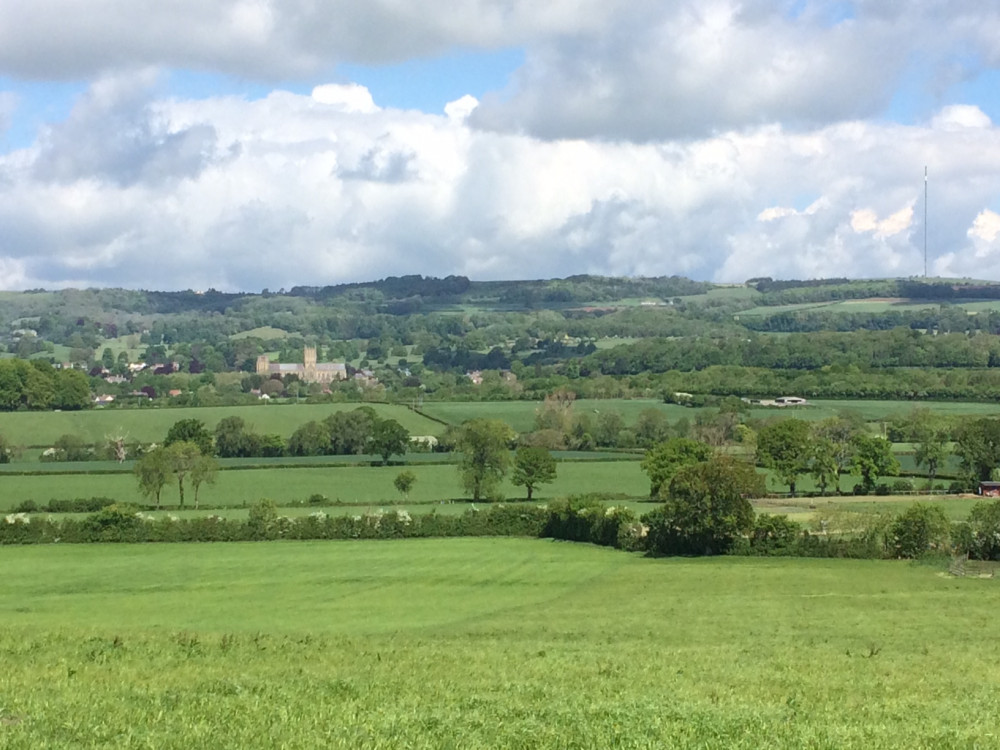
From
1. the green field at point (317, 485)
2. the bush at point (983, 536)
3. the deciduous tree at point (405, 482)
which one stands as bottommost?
the green field at point (317, 485)

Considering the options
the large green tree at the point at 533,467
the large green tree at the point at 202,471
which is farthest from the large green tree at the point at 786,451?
the large green tree at the point at 202,471

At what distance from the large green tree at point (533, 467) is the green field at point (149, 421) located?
4381 cm

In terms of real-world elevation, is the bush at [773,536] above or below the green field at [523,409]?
below

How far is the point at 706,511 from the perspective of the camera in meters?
70.0

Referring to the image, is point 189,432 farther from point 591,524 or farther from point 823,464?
point 823,464

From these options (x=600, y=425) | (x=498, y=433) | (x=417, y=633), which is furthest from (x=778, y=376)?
(x=417, y=633)

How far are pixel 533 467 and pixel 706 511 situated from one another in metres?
28.5

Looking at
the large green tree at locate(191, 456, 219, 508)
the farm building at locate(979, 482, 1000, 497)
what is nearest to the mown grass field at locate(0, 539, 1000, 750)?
the large green tree at locate(191, 456, 219, 508)

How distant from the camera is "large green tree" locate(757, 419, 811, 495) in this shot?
98.0 metres

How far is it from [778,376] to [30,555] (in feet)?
460

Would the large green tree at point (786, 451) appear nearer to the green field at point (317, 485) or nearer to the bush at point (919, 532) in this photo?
the green field at point (317, 485)

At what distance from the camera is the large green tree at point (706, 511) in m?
69.4

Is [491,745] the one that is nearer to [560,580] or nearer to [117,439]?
[560,580]

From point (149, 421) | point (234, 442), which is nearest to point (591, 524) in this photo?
point (234, 442)
